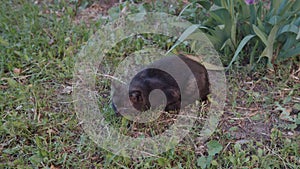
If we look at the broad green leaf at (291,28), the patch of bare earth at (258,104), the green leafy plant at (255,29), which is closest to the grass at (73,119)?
the patch of bare earth at (258,104)

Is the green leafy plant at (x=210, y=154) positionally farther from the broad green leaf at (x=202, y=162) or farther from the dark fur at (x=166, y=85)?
the dark fur at (x=166, y=85)

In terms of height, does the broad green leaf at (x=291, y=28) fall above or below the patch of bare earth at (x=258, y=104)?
above

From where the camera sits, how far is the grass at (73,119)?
240cm

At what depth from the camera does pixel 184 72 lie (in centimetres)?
267

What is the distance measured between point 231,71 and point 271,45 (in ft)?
1.22

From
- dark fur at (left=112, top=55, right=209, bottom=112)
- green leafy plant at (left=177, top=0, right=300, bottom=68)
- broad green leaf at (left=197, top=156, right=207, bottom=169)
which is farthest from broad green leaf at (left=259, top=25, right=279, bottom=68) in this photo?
broad green leaf at (left=197, top=156, right=207, bottom=169)

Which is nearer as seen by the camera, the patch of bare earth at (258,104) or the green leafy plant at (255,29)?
the patch of bare earth at (258,104)

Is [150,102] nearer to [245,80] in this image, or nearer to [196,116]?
[196,116]

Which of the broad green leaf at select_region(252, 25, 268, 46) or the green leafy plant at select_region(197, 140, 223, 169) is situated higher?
the broad green leaf at select_region(252, 25, 268, 46)

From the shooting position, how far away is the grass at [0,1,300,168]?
2404 millimetres

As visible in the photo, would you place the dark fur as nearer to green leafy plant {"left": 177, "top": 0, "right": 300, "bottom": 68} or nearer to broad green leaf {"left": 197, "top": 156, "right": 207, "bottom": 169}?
green leafy plant {"left": 177, "top": 0, "right": 300, "bottom": 68}

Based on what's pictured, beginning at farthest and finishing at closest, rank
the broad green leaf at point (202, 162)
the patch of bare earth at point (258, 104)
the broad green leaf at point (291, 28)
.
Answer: the broad green leaf at point (291, 28)
the patch of bare earth at point (258, 104)
the broad green leaf at point (202, 162)

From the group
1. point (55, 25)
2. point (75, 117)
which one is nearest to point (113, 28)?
point (55, 25)

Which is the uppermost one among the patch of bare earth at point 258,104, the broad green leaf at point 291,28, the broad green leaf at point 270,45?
the broad green leaf at point 291,28
